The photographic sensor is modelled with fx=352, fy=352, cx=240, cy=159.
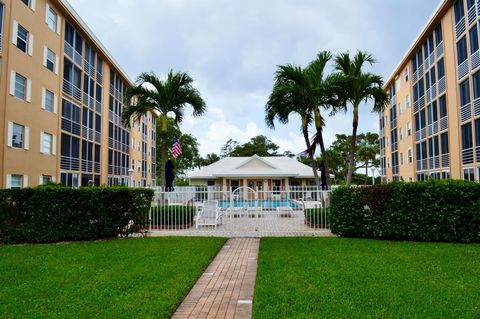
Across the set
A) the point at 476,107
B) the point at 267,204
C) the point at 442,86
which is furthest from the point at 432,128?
the point at 267,204

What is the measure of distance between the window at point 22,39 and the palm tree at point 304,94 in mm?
12884

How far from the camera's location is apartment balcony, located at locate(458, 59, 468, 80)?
20.4 metres

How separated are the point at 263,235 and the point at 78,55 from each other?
20300mm

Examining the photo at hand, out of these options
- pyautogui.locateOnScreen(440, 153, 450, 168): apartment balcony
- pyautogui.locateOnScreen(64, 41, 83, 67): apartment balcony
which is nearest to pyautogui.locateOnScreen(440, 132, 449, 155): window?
pyautogui.locateOnScreen(440, 153, 450, 168): apartment balcony

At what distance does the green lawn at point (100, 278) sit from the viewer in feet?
15.7

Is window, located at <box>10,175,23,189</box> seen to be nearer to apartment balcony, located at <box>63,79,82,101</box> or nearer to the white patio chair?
apartment balcony, located at <box>63,79,82,101</box>

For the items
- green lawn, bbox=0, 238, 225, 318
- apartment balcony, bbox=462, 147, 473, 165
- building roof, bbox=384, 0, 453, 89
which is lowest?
green lawn, bbox=0, 238, 225, 318

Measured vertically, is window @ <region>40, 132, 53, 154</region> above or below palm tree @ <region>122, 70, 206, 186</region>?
below

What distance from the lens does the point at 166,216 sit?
13.7m

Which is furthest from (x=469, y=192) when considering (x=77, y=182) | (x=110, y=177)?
(x=110, y=177)

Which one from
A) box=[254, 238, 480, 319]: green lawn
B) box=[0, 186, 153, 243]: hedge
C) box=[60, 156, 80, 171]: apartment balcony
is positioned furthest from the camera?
box=[60, 156, 80, 171]: apartment balcony

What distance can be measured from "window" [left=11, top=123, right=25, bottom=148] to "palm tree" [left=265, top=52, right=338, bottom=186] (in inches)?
493

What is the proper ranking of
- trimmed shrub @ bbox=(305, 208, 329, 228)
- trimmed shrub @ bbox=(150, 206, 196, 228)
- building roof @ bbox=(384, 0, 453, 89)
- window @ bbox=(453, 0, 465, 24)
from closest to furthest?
trimmed shrub @ bbox=(150, 206, 196, 228), trimmed shrub @ bbox=(305, 208, 329, 228), window @ bbox=(453, 0, 465, 24), building roof @ bbox=(384, 0, 453, 89)

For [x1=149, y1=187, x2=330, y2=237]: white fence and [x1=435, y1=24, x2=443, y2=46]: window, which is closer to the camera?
[x1=149, y1=187, x2=330, y2=237]: white fence
